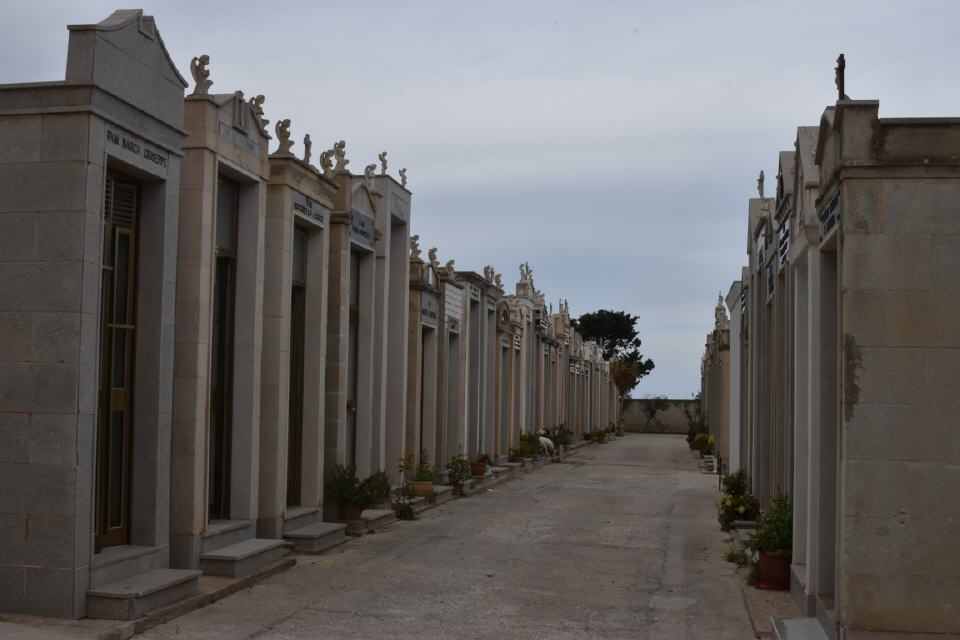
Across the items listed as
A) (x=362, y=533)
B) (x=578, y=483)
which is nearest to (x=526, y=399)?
(x=578, y=483)

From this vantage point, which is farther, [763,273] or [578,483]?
[578,483]

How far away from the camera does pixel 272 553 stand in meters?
11.8

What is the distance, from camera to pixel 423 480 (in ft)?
65.7

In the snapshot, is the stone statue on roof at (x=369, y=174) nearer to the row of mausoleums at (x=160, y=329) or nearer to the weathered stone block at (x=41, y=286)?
the row of mausoleums at (x=160, y=329)

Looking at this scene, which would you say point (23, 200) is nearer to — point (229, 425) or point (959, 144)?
point (229, 425)

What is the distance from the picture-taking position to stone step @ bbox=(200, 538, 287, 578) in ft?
35.3

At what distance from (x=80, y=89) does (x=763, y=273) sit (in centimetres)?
977

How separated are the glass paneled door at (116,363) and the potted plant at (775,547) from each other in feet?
21.0

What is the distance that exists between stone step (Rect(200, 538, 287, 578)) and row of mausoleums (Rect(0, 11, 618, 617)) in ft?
0.08

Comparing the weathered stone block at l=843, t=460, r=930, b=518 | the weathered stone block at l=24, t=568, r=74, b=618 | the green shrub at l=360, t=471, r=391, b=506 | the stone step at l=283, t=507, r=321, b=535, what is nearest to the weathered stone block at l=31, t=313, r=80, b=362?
the weathered stone block at l=24, t=568, r=74, b=618

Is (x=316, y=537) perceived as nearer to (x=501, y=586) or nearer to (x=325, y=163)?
(x=501, y=586)

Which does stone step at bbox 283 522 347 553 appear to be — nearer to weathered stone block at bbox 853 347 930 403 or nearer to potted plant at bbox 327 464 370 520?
potted plant at bbox 327 464 370 520

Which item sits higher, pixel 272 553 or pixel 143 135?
pixel 143 135

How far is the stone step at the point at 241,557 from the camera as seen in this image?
10773 millimetres
